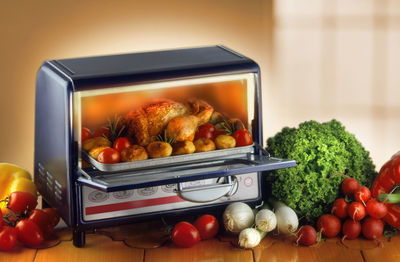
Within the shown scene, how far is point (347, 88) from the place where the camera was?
354 centimetres

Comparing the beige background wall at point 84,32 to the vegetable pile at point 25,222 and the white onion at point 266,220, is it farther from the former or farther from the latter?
the white onion at point 266,220

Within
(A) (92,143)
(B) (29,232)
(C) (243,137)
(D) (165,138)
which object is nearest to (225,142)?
(C) (243,137)

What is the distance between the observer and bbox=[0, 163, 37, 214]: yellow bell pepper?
2.39m

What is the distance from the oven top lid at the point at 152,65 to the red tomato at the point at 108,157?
193mm

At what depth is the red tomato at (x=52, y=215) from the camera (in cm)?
227

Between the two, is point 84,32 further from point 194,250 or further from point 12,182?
point 194,250

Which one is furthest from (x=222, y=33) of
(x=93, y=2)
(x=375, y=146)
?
(x=375, y=146)

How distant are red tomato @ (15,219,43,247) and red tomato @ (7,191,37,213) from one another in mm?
74

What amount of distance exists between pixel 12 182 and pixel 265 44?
1452mm

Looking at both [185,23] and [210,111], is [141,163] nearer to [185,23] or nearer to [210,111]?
[210,111]

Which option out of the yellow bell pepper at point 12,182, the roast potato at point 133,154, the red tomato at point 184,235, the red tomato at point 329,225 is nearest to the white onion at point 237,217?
the red tomato at point 184,235

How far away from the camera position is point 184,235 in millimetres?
2207

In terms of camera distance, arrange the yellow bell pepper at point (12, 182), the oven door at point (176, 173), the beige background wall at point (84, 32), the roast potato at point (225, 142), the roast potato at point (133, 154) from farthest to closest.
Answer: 1. the beige background wall at point (84, 32)
2. the yellow bell pepper at point (12, 182)
3. the roast potato at point (225, 142)
4. the roast potato at point (133, 154)
5. the oven door at point (176, 173)

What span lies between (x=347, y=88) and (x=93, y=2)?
1214 mm
